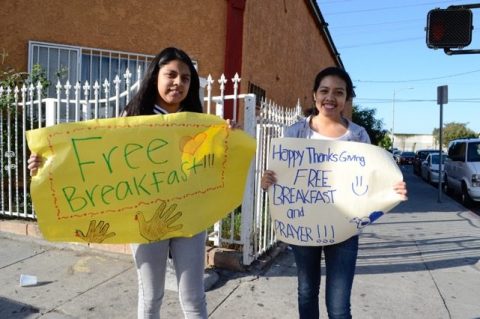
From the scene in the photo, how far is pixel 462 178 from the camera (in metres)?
12.5

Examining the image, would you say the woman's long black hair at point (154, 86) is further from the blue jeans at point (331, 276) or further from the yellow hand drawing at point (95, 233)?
the blue jeans at point (331, 276)

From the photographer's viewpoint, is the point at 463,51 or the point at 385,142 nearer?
the point at 463,51

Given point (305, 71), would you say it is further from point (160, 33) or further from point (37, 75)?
point (37, 75)

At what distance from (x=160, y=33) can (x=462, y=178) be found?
30.8 ft

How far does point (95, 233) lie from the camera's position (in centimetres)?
248

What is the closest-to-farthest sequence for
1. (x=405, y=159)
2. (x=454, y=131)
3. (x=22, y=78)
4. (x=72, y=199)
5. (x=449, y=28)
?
(x=72, y=199)
(x=449, y=28)
(x=22, y=78)
(x=405, y=159)
(x=454, y=131)

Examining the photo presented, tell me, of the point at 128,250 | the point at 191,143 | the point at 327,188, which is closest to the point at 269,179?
the point at 327,188

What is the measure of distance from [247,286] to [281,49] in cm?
990

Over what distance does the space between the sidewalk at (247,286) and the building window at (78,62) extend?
338 cm

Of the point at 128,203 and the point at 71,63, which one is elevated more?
the point at 71,63

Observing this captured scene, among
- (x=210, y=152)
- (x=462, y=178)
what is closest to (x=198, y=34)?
(x=210, y=152)

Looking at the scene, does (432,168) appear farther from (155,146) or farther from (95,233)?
(95,233)

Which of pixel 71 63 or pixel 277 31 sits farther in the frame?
pixel 277 31

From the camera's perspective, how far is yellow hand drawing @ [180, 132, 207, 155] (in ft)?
8.33
